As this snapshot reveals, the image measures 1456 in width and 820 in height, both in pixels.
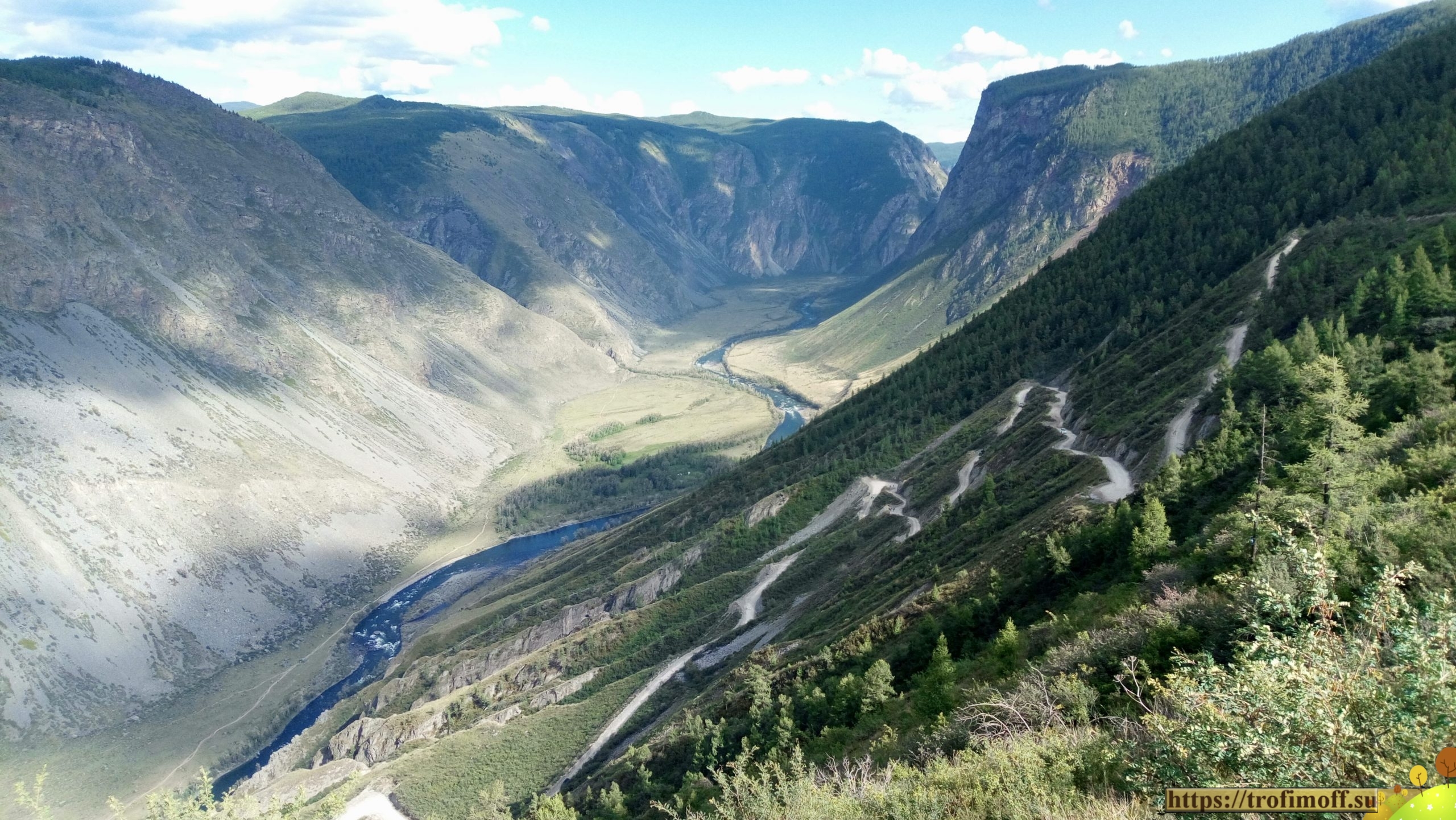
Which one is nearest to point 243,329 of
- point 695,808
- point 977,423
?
point 977,423

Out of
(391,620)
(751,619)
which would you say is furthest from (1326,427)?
(391,620)

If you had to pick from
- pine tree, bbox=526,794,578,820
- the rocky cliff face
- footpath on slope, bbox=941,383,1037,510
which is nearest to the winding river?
the rocky cliff face

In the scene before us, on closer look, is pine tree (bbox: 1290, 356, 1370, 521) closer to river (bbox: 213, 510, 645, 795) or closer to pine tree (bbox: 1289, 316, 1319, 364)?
pine tree (bbox: 1289, 316, 1319, 364)

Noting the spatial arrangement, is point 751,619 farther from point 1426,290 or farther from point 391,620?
point 391,620

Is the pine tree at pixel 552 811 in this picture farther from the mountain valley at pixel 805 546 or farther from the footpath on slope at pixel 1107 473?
the footpath on slope at pixel 1107 473

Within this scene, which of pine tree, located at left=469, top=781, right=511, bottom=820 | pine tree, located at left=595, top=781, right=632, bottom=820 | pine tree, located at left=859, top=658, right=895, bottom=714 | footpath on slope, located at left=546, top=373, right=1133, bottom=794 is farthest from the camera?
footpath on slope, located at left=546, top=373, right=1133, bottom=794

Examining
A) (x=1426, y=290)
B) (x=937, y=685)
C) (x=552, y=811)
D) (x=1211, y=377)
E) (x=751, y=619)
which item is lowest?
(x=552, y=811)

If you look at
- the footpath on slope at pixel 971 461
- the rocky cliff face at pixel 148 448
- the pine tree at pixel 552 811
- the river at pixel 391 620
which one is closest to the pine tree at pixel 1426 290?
the footpath on slope at pixel 971 461
